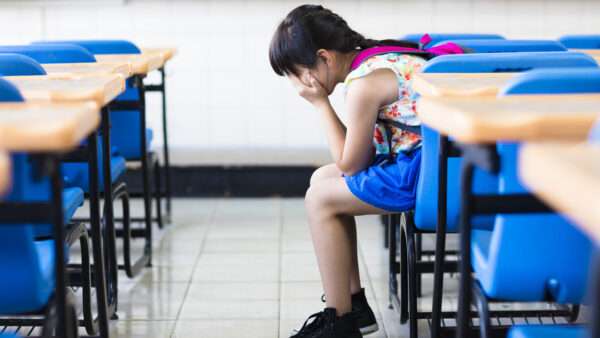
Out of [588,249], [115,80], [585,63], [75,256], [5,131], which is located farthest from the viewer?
[75,256]

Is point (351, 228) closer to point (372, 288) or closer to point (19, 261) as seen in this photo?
point (372, 288)

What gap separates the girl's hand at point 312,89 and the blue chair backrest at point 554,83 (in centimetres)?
86

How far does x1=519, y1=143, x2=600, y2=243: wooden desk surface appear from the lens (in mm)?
870

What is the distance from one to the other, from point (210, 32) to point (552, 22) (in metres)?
1.84

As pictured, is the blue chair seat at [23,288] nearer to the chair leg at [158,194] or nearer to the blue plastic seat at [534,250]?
the blue plastic seat at [534,250]

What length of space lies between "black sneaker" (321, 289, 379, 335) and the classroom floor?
0.12 meters

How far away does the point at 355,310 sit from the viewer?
8.46 feet

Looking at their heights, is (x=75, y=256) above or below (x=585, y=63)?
below

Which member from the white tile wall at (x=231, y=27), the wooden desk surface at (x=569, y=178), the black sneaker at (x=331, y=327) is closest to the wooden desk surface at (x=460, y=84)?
the wooden desk surface at (x=569, y=178)

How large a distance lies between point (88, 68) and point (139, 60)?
512 millimetres

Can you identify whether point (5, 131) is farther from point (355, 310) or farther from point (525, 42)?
point (525, 42)

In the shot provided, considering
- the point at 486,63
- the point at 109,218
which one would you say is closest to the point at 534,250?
the point at 486,63

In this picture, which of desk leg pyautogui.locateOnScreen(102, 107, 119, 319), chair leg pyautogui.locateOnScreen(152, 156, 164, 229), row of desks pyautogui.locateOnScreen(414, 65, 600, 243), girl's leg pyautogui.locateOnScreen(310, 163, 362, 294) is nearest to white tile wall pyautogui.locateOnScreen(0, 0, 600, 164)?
chair leg pyautogui.locateOnScreen(152, 156, 164, 229)

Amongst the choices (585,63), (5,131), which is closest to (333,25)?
(585,63)
